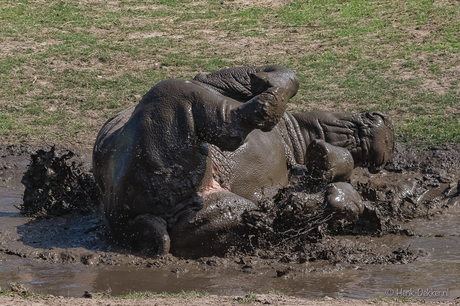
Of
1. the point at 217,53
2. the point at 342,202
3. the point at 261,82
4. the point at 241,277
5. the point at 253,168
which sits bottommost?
the point at 241,277

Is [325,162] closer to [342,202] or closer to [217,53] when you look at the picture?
[342,202]

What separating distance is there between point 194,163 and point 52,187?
2191 millimetres

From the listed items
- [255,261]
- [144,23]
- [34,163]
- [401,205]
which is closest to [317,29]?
[144,23]

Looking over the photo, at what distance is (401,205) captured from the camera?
595 cm

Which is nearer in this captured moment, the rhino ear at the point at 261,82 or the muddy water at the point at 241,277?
the muddy water at the point at 241,277

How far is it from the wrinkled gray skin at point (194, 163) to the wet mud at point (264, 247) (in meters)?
0.17

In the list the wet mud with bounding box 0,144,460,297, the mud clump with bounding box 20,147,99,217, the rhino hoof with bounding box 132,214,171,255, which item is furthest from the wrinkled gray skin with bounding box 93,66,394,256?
the mud clump with bounding box 20,147,99,217

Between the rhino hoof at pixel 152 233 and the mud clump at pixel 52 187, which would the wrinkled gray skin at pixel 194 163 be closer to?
the rhino hoof at pixel 152 233

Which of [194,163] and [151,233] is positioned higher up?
[194,163]

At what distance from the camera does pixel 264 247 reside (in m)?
4.59

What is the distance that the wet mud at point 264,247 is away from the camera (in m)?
4.18

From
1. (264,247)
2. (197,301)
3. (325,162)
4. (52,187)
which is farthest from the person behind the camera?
(52,187)

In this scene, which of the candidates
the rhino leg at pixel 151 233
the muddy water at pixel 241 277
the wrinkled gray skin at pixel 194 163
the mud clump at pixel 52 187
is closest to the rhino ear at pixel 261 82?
the wrinkled gray skin at pixel 194 163

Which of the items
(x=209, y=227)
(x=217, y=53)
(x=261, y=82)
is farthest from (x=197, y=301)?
(x=217, y=53)
